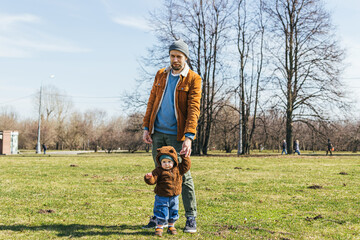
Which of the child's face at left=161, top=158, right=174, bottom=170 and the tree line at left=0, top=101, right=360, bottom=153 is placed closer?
the child's face at left=161, top=158, right=174, bottom=170

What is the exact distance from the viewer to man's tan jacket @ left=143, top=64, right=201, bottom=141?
13.6 ft

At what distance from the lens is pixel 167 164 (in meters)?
3.94

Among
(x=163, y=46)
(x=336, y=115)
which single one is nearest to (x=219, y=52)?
(x=163, y=46)

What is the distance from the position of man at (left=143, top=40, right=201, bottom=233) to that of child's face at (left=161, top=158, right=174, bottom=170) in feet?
0.71

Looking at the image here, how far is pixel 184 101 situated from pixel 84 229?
2.02 meters

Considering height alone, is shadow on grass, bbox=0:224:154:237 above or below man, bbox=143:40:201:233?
below

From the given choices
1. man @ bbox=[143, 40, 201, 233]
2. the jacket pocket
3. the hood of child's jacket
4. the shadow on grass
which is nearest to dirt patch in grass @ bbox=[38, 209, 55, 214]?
the shadow on grass

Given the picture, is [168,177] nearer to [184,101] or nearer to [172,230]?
[172,230]

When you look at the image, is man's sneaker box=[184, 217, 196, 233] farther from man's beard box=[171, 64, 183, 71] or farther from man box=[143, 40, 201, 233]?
man's beard box=[171, 64, 183, 71]

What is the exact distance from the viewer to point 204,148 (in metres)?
30.5

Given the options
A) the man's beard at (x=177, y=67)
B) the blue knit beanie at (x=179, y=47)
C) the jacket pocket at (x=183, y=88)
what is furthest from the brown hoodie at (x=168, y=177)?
the blue knit beanie at (x=179, y=47)

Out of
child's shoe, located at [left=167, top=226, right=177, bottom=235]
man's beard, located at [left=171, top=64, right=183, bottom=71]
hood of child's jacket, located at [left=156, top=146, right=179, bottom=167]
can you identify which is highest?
man's beard, located at [left=171, top=64, right=183, bottom=71]

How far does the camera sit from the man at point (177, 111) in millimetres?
4184

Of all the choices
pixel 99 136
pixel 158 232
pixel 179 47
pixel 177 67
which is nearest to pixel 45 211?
pixel 158 232
